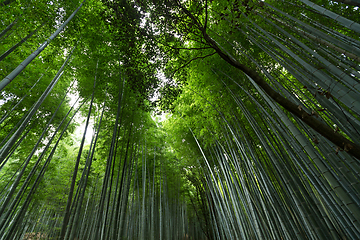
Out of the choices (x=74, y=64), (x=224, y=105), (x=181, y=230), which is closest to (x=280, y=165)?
(x=224, y=105)

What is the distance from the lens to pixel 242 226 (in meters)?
3.01

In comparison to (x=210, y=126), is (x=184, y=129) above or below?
above

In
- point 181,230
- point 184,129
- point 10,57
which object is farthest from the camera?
point 181,230

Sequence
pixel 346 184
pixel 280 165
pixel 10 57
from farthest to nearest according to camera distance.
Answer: pixel 10 57 → pixel 280 165 → pixel 346 184

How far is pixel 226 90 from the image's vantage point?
321 centimetres

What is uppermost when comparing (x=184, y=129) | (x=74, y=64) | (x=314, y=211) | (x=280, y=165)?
(x=74, y=64)

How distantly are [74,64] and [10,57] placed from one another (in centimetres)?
100

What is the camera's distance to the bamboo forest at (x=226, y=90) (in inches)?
51.0

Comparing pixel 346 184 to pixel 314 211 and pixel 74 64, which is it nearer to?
pixel 314 211

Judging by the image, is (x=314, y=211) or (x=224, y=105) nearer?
(x=314, y=211)

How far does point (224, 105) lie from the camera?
3381mm

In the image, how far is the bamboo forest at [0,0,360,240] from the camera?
1295 mm

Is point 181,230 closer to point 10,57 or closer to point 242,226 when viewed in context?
point 242,226

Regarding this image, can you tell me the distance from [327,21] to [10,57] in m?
5.40
